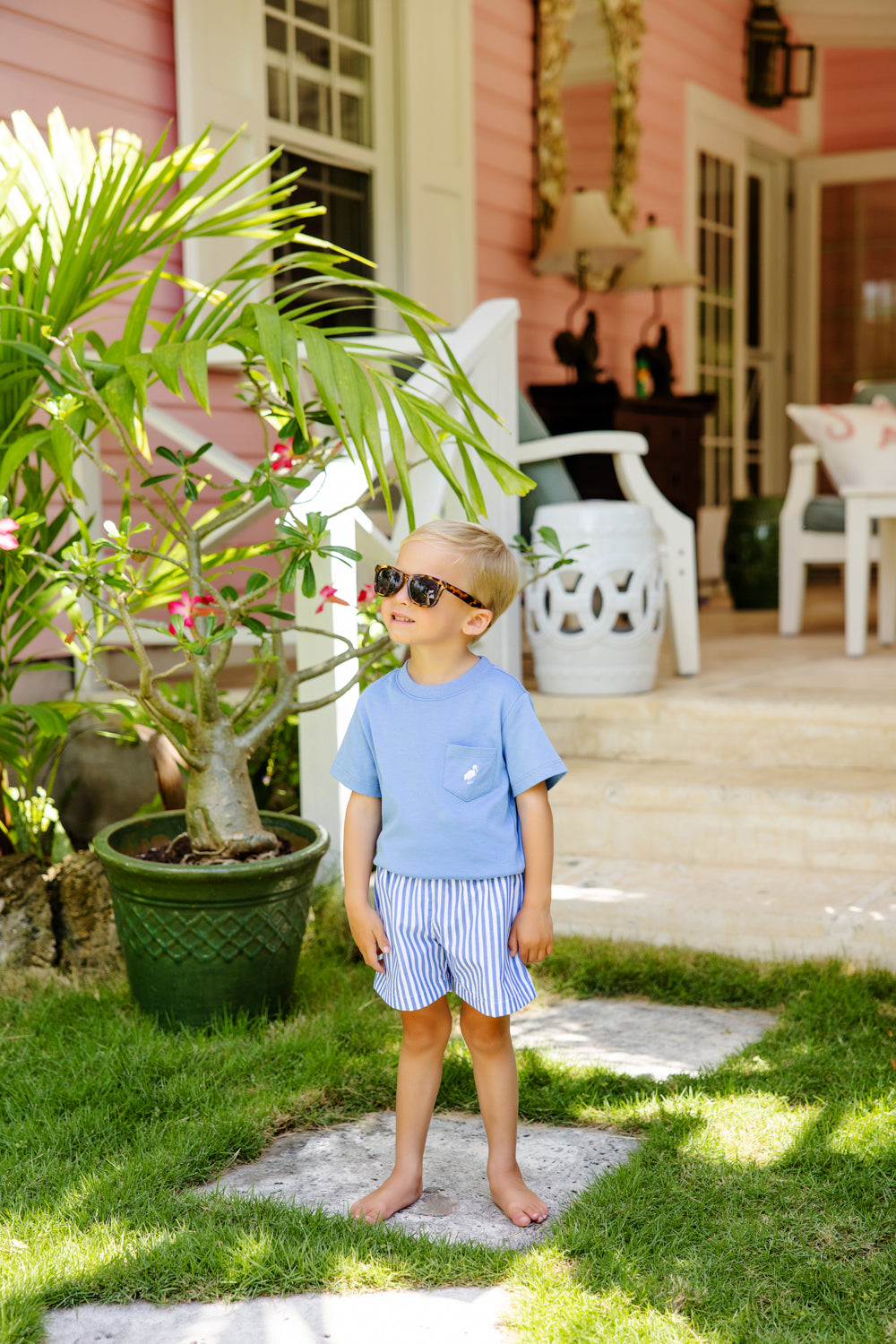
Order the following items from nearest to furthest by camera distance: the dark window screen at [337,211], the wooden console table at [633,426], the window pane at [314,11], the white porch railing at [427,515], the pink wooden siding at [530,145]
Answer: the white porch railing at [427,515] → the window pane at [314,11] → the dark window screen at [337,211] → the wooden console table at [633,426] → the pink wooden siding at [530,145]

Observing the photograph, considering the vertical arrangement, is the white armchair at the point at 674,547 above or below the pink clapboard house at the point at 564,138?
below

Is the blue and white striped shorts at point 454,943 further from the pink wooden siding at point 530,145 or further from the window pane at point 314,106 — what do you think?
the pink wooden siding at point 530,145

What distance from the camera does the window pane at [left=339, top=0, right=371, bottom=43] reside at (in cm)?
495

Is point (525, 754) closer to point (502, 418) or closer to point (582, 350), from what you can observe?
point (502, 418)

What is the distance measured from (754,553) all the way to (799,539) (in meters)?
1.35

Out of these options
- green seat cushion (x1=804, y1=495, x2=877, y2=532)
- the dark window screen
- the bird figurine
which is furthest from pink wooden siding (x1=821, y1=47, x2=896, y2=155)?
the dark window screen

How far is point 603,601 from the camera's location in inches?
143

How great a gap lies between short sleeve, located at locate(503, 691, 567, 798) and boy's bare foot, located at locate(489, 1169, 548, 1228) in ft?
1.63

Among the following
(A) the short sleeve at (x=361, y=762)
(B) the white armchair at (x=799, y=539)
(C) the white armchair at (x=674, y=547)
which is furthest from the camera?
(B) the white armchair at (x=799, y=539)

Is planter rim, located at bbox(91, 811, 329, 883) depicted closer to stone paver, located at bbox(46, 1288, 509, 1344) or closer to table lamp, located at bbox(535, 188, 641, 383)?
stone paver, located at bbox(46, 1288, 509, 1344)

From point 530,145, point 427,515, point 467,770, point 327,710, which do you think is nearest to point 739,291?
point 530,145

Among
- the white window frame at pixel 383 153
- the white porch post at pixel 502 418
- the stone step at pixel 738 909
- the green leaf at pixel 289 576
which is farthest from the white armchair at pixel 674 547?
the green leaf at pixel 289 576

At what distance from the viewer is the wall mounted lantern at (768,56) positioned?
789 cm

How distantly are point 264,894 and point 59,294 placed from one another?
1155 mm
